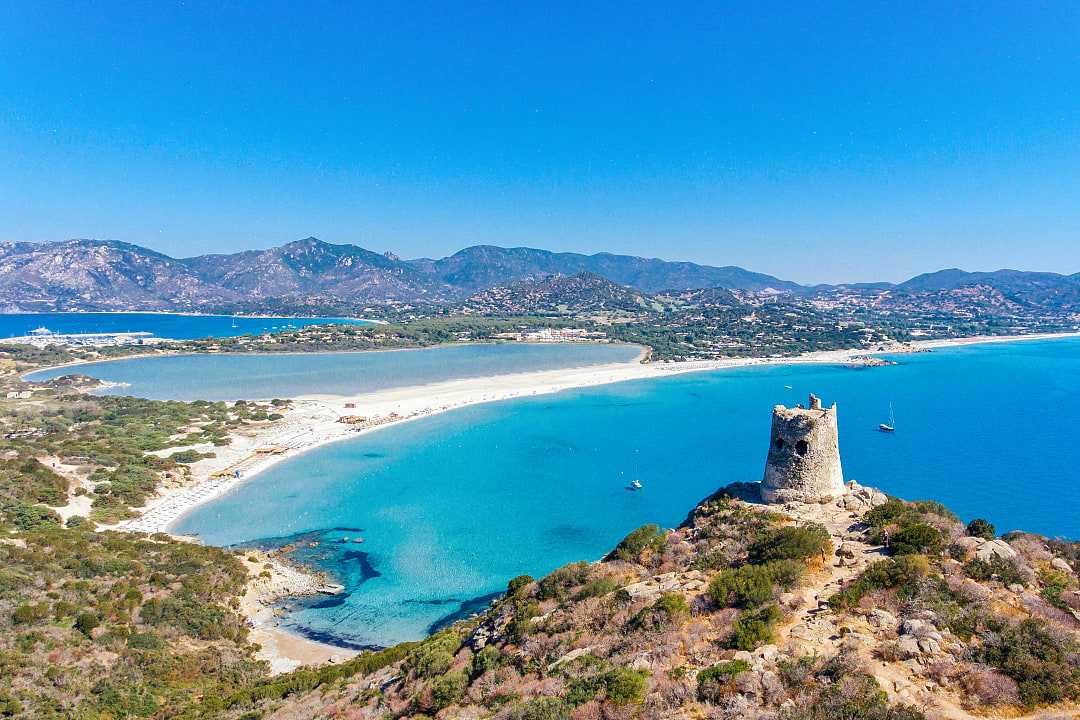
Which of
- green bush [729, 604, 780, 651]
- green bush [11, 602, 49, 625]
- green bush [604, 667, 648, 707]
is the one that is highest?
green bush [729, 604, 780, 651]

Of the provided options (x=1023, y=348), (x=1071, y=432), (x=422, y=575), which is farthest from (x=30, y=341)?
(x=1023, y=348)

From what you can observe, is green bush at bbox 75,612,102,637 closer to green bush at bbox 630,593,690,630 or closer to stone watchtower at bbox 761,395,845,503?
green bush at bbox 630,593,690,630

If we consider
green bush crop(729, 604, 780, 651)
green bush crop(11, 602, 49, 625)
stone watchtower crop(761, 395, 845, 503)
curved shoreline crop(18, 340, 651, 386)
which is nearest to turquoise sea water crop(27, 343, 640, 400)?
curved shoreline crop(18, 340, 651, 386)

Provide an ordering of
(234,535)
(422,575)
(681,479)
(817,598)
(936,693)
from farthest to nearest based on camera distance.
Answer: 1. (681,479)
2. (234,535)
3. (422,575)
4. (817,598)
5. (936,693)

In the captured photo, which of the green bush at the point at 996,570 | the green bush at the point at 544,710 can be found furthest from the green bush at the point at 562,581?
the green bush at the point at 996,570

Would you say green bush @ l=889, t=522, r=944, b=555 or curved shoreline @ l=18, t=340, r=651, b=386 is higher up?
green bush @ l=889, t=522, r=944, b=555

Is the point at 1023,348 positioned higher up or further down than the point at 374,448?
higher up

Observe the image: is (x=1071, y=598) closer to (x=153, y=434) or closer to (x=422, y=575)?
(x=422, y=575)
